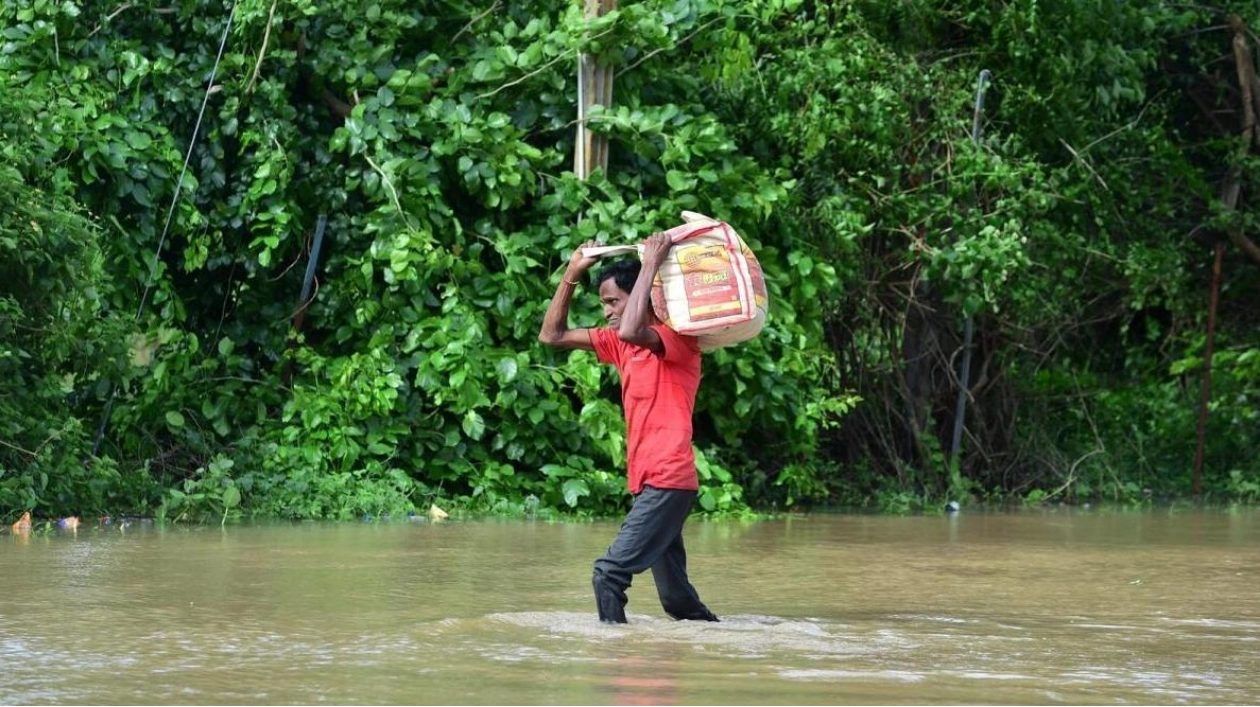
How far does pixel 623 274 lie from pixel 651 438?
0.65 m

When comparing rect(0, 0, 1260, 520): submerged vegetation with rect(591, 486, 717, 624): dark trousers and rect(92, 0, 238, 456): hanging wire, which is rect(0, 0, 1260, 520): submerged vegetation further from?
rect(591, 486, 717, 624): dark trousers

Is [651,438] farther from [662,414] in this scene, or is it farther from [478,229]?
[478,229]

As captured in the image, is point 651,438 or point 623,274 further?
point 623,274

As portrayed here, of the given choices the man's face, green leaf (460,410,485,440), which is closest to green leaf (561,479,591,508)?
green leaf (460,410,485,440)

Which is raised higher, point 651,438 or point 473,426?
point 473,426

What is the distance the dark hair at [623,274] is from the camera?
22.7 ft

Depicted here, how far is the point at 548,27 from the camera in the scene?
12.6 meters

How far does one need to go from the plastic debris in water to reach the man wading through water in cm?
472

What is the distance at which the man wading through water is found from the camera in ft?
21.8

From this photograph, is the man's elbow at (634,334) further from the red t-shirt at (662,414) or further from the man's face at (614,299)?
the man's face at (614,299)

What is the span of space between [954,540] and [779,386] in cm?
201

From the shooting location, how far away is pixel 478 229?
41.5 feet

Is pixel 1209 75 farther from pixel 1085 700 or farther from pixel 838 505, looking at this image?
pixel 1085 700

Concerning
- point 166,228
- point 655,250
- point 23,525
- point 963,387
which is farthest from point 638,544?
point 963,387
